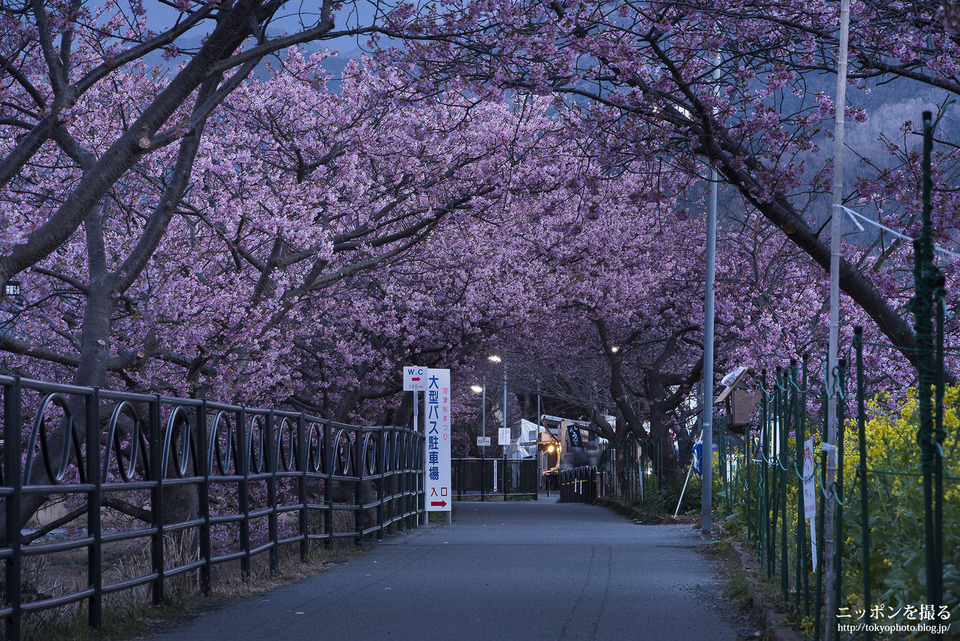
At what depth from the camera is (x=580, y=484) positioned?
4422cm

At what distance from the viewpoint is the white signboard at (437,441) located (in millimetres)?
20391

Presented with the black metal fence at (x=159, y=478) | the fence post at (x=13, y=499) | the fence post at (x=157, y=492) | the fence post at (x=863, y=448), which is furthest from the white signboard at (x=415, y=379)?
the fence post at (x=863, y=448)

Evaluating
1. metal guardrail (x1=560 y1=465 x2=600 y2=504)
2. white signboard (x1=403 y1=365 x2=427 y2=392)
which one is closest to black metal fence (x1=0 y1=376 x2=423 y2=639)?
white signboard (x1=403 y1=365 x2=427 y2=392)

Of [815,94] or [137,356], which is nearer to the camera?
[815,94]

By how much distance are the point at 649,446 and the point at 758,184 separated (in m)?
19.1

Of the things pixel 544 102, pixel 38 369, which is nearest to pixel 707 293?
pixel 544 102

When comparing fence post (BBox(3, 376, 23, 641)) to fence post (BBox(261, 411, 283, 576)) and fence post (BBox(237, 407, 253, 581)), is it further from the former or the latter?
fence post (BBox(261, 411, 283, 576))

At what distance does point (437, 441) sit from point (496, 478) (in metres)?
37.1

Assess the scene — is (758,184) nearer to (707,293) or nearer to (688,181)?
(688,181)

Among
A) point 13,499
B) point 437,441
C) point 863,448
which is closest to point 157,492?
point 13,499

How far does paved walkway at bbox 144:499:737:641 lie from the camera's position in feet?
24.8

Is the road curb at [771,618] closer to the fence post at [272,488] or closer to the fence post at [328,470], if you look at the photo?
the fence post at [272,488]

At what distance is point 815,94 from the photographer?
1083 cm

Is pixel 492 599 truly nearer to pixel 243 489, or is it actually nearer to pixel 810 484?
pixel 243 489
